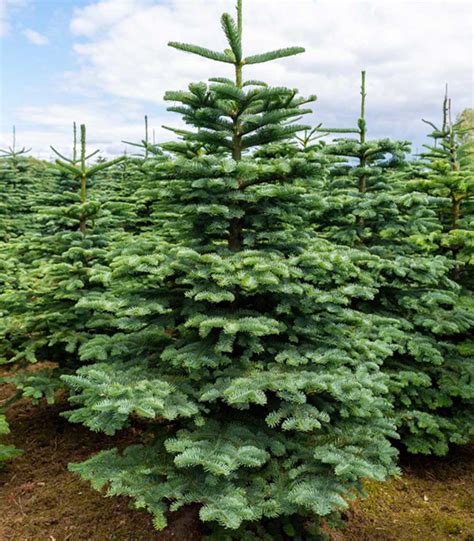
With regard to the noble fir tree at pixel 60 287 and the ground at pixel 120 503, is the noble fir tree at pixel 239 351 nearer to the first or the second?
the ground at pixel 120 503

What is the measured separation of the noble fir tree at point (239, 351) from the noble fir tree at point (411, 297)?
53.0 inches

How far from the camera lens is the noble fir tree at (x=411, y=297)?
207 inches

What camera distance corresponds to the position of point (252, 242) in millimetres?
3879

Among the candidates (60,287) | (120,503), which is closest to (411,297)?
(120,503)

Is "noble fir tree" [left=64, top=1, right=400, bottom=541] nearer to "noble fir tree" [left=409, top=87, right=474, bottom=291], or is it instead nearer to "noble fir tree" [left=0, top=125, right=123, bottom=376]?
"noble fir tree" [left=0, top=125, right=123, bottom=376]

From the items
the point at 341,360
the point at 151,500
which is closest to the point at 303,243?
the point at 341,360

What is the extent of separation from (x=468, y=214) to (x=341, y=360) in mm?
4082

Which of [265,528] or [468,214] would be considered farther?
[468,214]

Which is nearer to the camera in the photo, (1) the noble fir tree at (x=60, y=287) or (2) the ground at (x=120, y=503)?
(2) the ground at (x=120, y=503)

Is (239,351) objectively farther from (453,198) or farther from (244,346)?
(453,198)

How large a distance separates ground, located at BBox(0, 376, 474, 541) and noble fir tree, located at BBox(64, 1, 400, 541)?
716 mm

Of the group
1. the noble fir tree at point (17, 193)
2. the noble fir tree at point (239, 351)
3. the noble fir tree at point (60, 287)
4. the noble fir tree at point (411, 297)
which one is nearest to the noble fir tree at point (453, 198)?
the noble fir tree at point (411, 297)

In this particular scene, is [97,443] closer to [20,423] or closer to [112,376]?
[20,423]

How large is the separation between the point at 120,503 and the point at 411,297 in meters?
3.95
